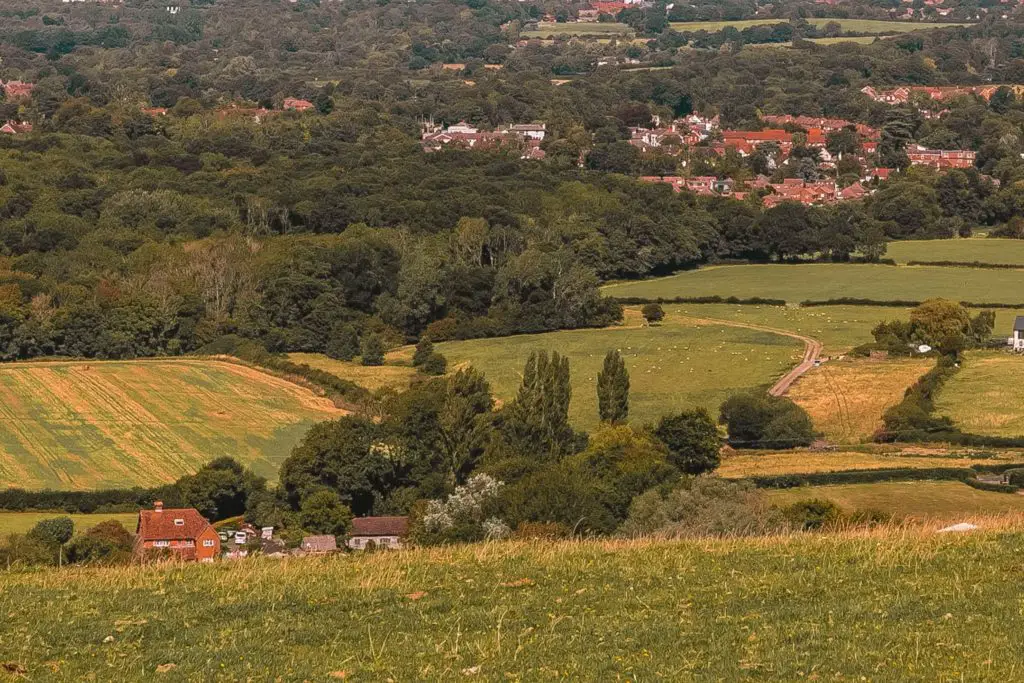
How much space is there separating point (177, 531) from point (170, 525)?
385 mm

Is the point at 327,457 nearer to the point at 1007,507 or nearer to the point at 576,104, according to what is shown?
the point at 1007,507

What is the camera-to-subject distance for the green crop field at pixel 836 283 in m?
73.1

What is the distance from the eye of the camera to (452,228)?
8375cm

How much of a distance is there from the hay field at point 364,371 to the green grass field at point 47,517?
1841 cm

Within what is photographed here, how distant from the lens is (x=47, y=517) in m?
38.3

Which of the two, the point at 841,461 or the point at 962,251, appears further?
the point at 962,251

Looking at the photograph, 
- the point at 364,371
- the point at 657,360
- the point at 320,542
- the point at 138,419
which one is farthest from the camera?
the point at 364,371

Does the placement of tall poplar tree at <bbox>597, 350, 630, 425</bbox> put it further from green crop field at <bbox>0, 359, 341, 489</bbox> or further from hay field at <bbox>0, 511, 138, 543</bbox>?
hay field at <bbox>0, 511, 138, 543</bbox>

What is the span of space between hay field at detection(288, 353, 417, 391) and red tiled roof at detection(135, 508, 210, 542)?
21.3 metres

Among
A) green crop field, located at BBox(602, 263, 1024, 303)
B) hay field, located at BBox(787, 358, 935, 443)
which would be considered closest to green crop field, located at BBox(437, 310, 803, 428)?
hay field, located at BBox(787, 358, 935, 443)

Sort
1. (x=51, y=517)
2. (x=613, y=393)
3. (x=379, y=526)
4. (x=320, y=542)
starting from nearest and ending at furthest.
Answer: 1. (x=320, y=542)
2. (x=379, y=526)
3. (x=51, y=517)
4. (x=613, y=393)

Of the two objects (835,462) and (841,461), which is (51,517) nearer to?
(835,462)

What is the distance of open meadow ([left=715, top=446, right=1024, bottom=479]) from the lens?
39406 millimetres

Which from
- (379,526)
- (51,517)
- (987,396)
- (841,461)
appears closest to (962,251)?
(987,396)
